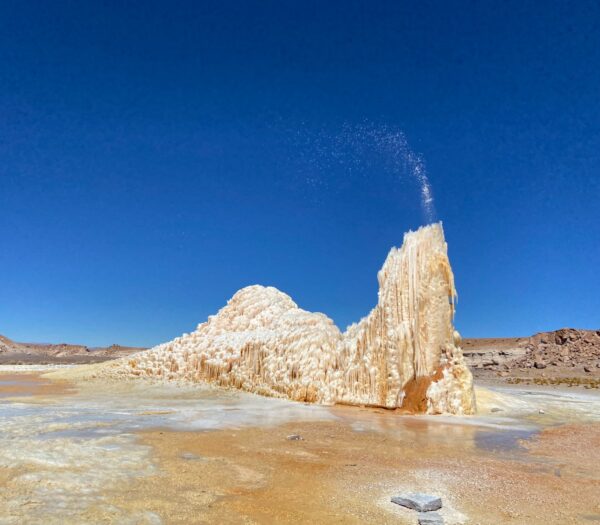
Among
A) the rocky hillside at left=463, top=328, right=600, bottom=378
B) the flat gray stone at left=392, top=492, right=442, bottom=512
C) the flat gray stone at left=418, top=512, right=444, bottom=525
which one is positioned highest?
the rocky hillside at left=463, top=328, right=600, bottom=378

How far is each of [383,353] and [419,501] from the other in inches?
359

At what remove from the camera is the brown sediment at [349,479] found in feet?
14.5

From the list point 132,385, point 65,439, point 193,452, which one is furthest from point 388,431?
point 132,385

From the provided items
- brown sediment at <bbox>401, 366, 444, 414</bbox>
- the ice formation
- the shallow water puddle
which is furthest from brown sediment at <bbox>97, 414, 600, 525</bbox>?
the ice formation

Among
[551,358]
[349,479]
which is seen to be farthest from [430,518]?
[551,358]

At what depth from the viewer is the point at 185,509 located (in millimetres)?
4316

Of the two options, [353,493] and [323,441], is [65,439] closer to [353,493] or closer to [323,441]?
[323,441]

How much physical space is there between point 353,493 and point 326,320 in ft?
39.5

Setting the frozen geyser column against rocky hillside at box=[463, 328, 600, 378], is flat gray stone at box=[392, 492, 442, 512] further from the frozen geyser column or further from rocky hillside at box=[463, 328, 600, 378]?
rocky hillside at box=[463, 328, 600, 378]

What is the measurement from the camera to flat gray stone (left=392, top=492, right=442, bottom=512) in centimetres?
446

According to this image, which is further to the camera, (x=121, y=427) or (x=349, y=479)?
(x=121, y=427)

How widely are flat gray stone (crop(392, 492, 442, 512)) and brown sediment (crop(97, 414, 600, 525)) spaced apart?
0.30ft

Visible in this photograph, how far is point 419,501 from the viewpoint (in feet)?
14.9

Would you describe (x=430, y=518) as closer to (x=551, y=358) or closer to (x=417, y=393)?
(x=417, y=393)
